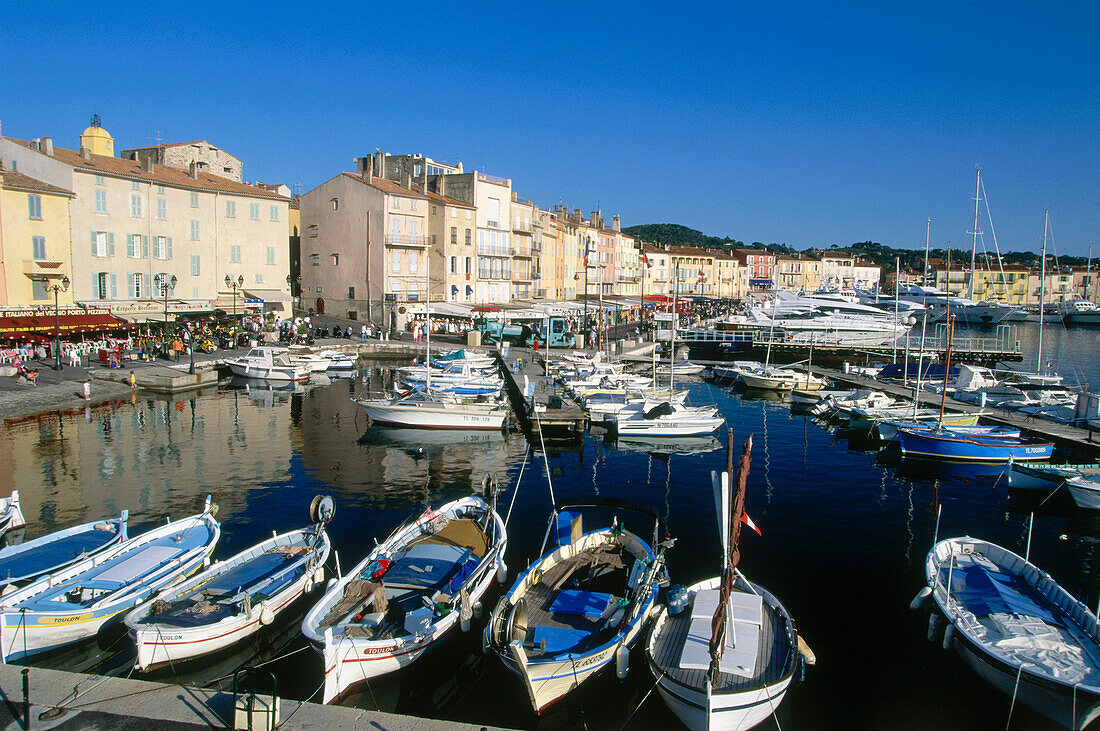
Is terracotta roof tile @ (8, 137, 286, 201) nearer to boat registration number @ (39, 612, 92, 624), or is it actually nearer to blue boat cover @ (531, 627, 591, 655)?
boat registration number @ (39, 612, 92, 624)

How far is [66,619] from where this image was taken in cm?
1339

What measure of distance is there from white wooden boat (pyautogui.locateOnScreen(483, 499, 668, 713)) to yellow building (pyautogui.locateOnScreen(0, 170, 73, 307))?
4441 centimetres

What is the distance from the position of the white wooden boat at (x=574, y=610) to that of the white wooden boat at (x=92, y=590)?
7631 mm

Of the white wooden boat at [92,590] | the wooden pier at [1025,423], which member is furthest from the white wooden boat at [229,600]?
the wooden pier at [1025,423]

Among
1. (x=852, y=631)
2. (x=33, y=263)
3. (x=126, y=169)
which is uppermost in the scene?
(x=126, y=169)

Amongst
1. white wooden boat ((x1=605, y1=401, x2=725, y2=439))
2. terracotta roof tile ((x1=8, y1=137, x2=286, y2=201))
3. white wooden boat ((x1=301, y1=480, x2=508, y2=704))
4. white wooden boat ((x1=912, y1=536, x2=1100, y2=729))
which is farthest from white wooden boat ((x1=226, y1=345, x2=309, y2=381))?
white wooden boat ((x1=912, y1=536, x2=1100, y2=729))

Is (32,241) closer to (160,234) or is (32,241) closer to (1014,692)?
(160,234)

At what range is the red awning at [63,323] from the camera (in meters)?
43.1

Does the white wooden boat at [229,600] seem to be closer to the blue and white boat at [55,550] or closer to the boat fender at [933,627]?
the blue and white boat at [55,550]

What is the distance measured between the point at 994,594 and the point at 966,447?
1660 cm

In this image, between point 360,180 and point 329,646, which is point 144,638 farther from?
point 360,180

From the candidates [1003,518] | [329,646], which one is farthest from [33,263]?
[1003,518]

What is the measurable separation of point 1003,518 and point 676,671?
17.7 metres

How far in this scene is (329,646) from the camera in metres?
11.9
